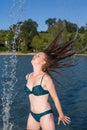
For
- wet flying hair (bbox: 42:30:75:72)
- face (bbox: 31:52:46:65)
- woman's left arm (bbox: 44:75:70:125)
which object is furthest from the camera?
wet flying hair (bbox: 42:30:75:72)

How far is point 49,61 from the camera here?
6680 mm

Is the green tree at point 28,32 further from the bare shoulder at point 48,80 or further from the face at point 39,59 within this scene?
the bare shoulder at point 48,80

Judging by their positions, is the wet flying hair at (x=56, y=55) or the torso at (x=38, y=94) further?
the wet flying hair at (x=56, y=55)

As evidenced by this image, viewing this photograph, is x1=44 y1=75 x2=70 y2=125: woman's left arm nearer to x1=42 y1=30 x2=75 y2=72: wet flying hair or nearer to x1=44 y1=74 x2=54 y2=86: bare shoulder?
x1=44 y1=74 x2=54 y2=86: bare shoulder

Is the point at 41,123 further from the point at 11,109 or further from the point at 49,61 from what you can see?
the point at 11,109

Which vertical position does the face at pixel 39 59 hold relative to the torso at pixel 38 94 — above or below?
above

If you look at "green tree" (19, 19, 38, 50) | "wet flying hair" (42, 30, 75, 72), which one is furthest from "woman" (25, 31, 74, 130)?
"green tree" (19, 19, 38, 50)

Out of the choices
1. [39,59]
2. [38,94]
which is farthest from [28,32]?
[38,94]

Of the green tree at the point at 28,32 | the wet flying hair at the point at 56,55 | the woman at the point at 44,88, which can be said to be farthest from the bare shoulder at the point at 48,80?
the green tree at the point at 28,32

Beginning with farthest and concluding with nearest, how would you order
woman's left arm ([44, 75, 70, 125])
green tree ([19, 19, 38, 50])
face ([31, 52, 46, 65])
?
1. green tree ([19, 19, 38, 50])
2. face ([31, 52, 46, 65])
3. woman's left arm ([44, 75, 70, 125])

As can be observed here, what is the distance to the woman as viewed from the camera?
638 cm

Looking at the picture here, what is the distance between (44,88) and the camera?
6422mm

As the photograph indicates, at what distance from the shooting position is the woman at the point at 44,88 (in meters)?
6.38

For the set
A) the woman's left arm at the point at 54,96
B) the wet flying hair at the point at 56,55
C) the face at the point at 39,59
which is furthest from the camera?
the wet flying hair at the point at 56,55
